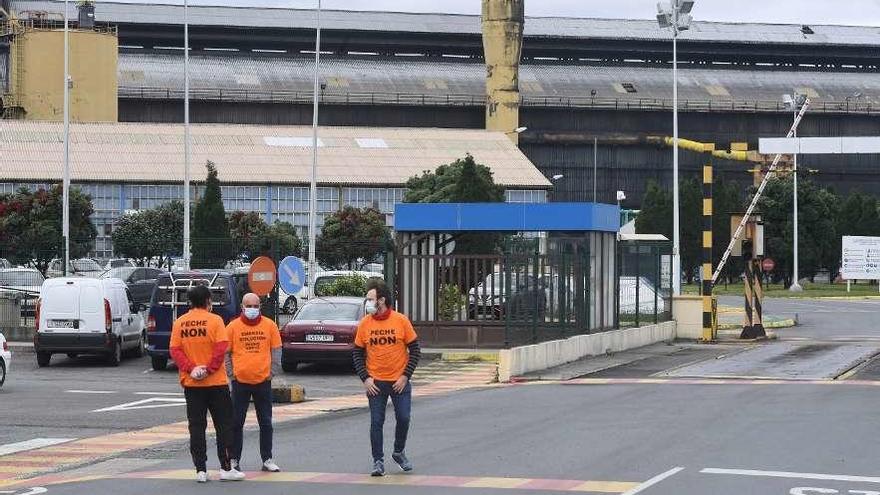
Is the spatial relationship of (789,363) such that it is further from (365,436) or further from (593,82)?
(593,82)

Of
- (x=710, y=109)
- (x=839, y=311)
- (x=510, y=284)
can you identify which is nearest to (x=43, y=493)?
(x=510, y=284)

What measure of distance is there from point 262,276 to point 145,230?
45428 mm

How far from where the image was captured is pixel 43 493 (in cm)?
1346

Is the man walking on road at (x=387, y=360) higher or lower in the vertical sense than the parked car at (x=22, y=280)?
lower

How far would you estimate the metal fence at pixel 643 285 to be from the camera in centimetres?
3812

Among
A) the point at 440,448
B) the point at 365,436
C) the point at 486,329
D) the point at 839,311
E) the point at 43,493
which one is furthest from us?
the point at 839,311

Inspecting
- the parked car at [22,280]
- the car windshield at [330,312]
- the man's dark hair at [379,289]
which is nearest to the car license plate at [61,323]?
the car windshield at [330,312]

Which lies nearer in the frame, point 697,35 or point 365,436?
point 365,436

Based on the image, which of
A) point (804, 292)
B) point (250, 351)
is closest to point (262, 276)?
point (250, 351)

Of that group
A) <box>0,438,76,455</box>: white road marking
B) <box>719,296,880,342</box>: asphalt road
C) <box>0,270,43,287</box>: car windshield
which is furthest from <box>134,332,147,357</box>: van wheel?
<box>719,296,880,342</box>: asphalt road

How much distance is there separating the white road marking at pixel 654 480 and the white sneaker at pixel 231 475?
358 centimetres

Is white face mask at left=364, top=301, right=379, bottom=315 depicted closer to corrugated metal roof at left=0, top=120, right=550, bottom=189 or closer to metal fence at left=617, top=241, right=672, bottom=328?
metal fence at left=617, top=241, right=672, bottom=328

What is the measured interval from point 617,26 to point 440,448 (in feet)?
350

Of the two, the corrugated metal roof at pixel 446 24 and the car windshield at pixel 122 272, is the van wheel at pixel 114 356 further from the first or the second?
the corrugated metal roof at pixel 446 24
